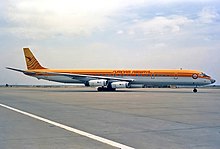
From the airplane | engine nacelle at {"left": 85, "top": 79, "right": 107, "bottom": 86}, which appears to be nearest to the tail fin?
the airplane

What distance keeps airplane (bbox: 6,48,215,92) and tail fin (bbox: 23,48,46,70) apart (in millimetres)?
3519

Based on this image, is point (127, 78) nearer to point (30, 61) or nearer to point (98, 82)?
point (98, 82)

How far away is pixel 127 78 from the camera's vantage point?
4759 centimetres

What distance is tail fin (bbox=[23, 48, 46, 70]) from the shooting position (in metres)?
54.2

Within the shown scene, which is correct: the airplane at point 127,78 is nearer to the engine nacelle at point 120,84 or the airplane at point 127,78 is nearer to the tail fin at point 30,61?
the engine nacelle at point 120,84

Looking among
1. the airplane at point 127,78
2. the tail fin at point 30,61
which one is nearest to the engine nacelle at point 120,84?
the airplane at point 127,78

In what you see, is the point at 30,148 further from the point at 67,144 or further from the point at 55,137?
the point at 55,137

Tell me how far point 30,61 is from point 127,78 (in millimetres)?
17188

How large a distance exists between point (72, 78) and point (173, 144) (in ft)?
140

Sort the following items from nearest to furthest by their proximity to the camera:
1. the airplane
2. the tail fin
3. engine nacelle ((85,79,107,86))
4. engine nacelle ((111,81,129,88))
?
1. engine nacelle ((111,81,129,88))
2. the airplane
3. engine nacelle ((85,79,107,86))
4. the tail fin

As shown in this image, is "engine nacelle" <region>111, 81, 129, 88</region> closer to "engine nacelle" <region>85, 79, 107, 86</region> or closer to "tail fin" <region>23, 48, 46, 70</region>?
"engine nacelle" <region>85, 79, 107, 86</region>

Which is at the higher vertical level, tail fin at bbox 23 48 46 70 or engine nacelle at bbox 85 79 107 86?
tail fin at bbox 23 48 46 70

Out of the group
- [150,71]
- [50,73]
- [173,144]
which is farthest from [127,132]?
[50,73]

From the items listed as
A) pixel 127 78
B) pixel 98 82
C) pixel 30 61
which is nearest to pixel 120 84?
pixel 127 78
